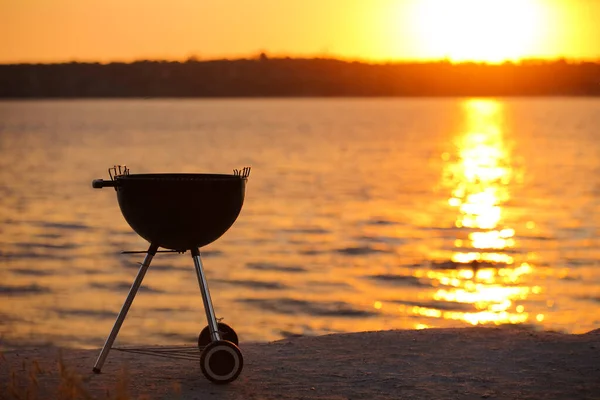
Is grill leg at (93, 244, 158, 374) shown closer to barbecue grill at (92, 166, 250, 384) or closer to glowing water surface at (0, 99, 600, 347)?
barbecue grill at (92, 166, 250, 384)

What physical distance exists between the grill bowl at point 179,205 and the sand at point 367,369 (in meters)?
0.90

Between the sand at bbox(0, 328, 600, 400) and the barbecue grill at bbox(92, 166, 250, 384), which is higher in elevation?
the barbecue grill at bbox(92, 166, 250, 384)

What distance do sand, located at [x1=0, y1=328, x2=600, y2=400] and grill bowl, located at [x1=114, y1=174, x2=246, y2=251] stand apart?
2.97ft

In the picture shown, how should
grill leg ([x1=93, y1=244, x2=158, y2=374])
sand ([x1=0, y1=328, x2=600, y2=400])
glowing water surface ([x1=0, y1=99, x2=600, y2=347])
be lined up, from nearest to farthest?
sand ([x1=0, y1=328, x2=600, y2=400]) → grill leg ([x1=93, y1=244, x2=158, y2=374]) → glowing water surface ([x1=0, y1=99, x2=600, y2=347])

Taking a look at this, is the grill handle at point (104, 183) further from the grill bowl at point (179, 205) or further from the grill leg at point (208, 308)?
the grill leg at point (208, 308)

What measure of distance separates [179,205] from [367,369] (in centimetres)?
173

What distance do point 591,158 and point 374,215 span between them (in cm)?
3538

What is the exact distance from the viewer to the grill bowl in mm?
6348

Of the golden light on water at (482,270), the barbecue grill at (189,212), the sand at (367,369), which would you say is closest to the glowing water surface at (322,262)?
the golden light on water at (482,270)

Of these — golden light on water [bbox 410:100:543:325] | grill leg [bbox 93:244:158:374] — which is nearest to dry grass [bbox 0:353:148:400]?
grill leg [bbox 93:244:158:374]

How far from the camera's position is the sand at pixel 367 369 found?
6.26m

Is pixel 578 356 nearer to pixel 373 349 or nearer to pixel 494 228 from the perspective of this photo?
pixel 373 349

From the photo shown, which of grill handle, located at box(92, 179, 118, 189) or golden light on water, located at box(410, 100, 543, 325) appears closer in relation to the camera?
grill handle, located at box(92, 179, 118, 189)

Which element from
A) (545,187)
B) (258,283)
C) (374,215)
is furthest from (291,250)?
(545,187)
